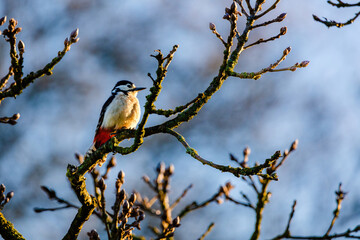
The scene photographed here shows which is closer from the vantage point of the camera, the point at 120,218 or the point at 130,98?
the point at 120,218

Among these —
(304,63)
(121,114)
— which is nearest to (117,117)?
(121,114)

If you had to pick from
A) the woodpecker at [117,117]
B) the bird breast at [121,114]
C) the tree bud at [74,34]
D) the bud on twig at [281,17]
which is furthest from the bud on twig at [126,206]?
the bird breast at [121,114]

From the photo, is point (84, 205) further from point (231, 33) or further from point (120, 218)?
point (231, 33)

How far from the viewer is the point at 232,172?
107 inches

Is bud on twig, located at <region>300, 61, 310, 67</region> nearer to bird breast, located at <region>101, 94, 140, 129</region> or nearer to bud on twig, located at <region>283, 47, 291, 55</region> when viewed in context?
bud on twig, located at <region>283, 47, 291, 55</region>

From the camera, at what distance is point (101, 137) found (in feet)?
20.4

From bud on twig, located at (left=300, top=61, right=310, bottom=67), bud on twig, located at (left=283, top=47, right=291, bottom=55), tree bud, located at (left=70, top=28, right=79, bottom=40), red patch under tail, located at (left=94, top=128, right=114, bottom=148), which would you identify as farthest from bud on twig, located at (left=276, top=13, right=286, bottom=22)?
red patch under tail, located at (left=94, top=128, right=114, bottom=148)

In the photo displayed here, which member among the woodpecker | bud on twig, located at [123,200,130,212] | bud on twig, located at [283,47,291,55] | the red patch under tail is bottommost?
bud on twig, located at [123,200,130,212]

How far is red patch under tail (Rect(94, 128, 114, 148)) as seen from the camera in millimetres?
6156

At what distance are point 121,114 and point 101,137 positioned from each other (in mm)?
457

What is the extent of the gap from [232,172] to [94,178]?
1836 mm

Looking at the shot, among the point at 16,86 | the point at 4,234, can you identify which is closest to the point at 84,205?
the point at 4,234

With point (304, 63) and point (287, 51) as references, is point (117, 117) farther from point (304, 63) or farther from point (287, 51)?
point (304, 63)

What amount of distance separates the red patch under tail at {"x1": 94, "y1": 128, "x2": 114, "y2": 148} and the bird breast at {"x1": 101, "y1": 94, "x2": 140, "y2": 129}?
2.7 inches
